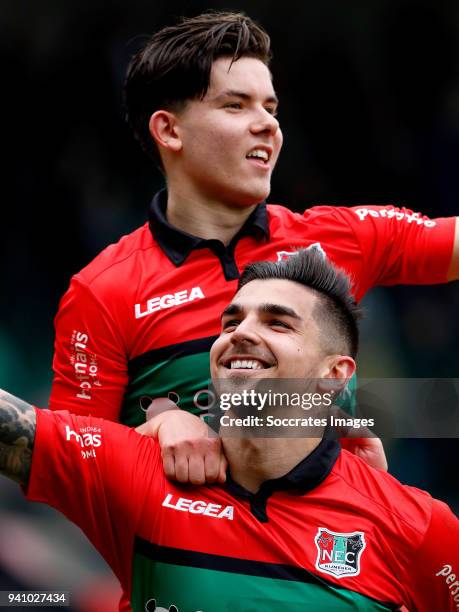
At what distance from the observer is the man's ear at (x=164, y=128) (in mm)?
3852

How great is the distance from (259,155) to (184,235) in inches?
14.0

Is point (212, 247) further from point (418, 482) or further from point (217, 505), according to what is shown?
point (418, 482)

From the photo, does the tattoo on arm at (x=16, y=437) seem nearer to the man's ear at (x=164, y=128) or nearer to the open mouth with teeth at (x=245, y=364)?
the open mouth with teeth at (x=245, y=364)

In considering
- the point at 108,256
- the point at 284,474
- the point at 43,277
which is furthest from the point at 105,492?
the point at 43,277

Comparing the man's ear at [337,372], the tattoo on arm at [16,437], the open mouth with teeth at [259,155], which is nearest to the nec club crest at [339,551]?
the man's ear at [337,372]

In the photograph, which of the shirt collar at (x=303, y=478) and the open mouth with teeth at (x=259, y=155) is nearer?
the shirt collar at (x=303, y=478)

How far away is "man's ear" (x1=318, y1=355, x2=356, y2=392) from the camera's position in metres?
3.23

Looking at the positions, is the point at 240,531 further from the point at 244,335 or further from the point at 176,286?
the point at 176,286

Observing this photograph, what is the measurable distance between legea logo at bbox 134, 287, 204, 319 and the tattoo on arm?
722 mm

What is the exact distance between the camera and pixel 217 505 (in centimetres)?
305

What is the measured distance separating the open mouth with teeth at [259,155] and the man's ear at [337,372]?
78cm

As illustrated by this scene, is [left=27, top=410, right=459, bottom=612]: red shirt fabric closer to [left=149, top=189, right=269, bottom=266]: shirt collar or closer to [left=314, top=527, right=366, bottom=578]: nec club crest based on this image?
[left=314, top=527, right=366, bottom=578]: nec club crest

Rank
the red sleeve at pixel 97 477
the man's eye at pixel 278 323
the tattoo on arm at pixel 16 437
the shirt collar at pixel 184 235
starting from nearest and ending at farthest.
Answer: the tattoo on arm at pixel 16 437, the red sleeve at pixel 97 477, the man's eye at pixel 278 323, the shirt collar at pixel 184 235

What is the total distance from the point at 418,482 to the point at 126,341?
3283 mm
